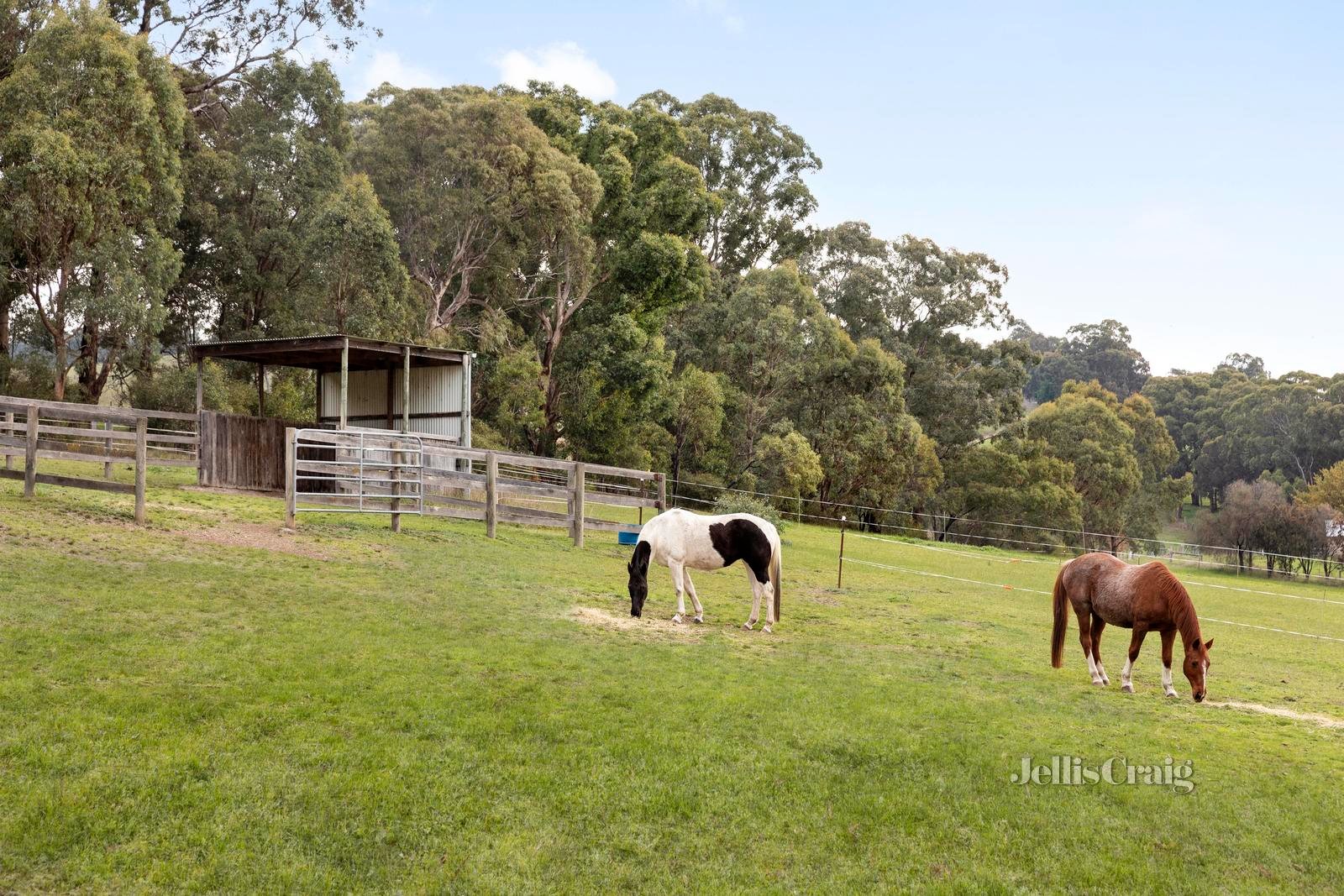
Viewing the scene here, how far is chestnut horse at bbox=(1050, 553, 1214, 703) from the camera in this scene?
8508 millimetres

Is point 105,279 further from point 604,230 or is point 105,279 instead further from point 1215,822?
point 1215,822

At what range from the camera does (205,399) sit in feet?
98.0

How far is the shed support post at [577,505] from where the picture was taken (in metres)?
18.7

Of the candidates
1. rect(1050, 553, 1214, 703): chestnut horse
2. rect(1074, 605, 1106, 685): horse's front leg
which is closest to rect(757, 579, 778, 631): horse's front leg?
rect(1050, 553, 1214, 703): chestnut horse

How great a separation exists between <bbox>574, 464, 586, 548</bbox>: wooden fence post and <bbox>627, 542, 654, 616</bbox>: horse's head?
6983 mm

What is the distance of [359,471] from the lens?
59.5 feet

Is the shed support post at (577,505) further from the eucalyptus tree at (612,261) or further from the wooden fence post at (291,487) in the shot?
the eucalyptus tree at (612,261)

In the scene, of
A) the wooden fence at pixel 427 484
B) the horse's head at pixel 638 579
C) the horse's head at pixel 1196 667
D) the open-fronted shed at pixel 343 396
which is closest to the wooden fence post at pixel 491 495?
the wooden fence at pixel 427 484

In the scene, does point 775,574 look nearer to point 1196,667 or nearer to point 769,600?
point 769,600

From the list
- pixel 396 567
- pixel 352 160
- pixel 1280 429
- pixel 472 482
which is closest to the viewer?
pixel 396 567

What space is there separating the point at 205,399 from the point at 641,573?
2281cm

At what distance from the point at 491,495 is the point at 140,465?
614 centimetres

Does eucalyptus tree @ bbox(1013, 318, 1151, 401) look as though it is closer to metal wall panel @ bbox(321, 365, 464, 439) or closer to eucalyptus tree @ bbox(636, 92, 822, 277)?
eucalyptus tree @ bbox(636, 92, 822, 277)

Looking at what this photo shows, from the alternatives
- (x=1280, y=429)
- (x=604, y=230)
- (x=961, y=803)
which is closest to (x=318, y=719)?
(x=961, y=803)
